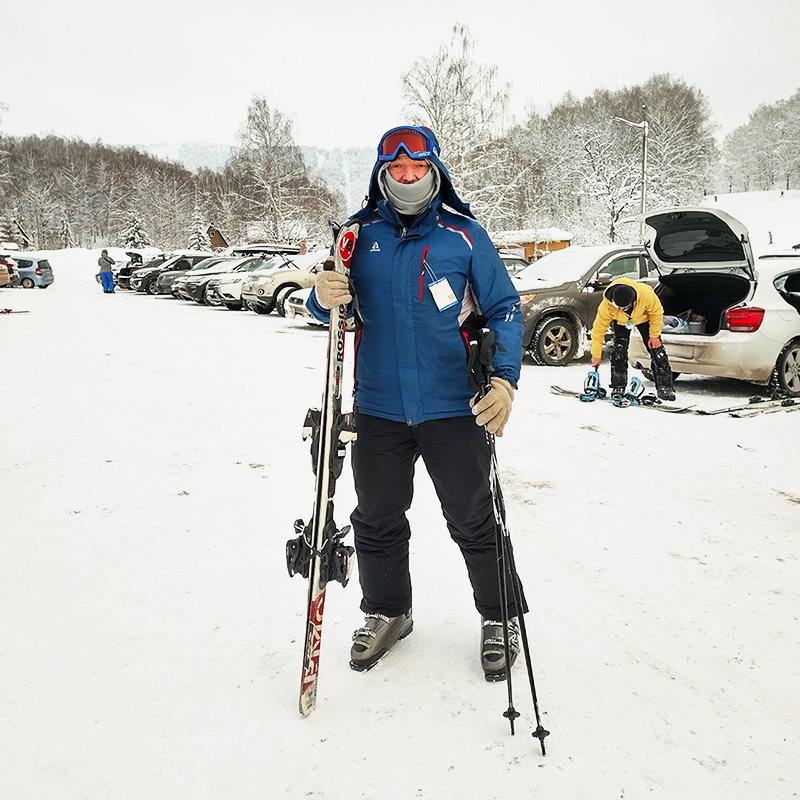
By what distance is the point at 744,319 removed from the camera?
257 inches

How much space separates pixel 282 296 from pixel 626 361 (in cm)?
1116

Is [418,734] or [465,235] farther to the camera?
[465,235]

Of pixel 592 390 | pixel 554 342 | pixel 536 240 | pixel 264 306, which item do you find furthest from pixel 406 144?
pixel 536 240

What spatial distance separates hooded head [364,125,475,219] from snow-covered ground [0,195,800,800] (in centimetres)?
176

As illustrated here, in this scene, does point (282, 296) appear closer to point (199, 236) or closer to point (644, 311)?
point (644, 311)

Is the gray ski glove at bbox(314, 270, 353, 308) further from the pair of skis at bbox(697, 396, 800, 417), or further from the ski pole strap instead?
the pair of skis at bbox(697, 396, 800, 417)

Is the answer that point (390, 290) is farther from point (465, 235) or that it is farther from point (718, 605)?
point (718, 605)

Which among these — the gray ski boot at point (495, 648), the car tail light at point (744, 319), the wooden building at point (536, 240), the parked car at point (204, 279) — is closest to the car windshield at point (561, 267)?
the car tail light at point (744, 319)

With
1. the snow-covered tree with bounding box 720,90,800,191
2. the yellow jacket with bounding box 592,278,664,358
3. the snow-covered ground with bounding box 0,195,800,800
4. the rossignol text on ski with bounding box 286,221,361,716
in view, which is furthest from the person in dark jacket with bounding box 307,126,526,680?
the snow-covered tree with bounding box 720,90,800,191

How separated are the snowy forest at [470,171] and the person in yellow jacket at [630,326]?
6799mm

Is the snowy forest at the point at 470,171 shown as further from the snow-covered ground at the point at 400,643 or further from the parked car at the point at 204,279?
the snow-covered ground at the point at 400,643

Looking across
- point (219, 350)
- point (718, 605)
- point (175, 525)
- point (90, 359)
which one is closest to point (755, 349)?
point (718, 605)

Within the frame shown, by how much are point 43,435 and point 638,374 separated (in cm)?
721

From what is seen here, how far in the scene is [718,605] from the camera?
8.84ft
